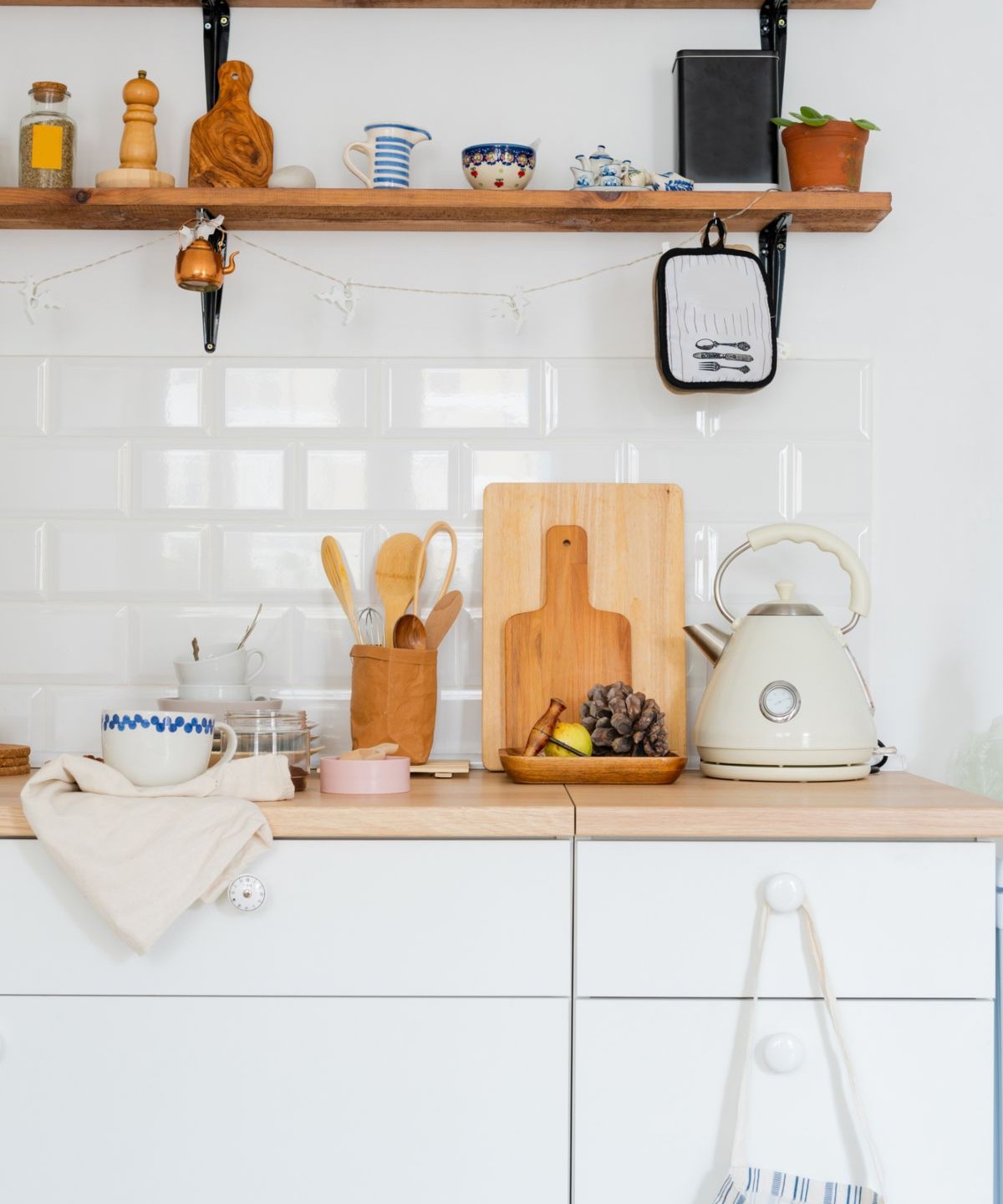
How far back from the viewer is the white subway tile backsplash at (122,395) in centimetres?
182

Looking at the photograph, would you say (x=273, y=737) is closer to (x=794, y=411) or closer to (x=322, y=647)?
(x=322, y=647)

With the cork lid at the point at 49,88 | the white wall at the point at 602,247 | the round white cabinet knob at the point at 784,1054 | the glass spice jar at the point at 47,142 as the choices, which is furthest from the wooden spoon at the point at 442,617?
the cork lid at the point at 49,88

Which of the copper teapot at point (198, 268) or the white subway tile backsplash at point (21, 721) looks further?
the white subway tile backsplash at point (21, 721)

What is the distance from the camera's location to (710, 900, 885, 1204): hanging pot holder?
4.05 feet

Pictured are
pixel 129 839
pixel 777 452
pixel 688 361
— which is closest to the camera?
pixel 129 839

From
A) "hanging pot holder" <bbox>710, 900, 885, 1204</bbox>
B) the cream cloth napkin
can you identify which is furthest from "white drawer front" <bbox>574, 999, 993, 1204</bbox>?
the cream cloth napkin

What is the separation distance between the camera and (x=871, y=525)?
5.98ft

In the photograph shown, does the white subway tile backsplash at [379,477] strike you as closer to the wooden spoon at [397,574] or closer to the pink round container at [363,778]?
the wooden spoon at [397,574]

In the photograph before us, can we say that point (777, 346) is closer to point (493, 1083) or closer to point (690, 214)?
point (690, 214)

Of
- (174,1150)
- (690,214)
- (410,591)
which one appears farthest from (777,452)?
(174,1150)

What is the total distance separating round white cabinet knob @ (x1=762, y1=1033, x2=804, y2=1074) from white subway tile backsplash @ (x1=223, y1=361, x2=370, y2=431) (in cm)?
106

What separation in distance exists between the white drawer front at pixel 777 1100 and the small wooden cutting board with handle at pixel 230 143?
48.5 inches

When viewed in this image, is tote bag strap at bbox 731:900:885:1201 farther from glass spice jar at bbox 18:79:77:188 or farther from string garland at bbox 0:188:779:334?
glass spice jar at bbox 18:79:77:188

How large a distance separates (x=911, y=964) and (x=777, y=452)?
83 cm
